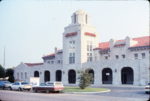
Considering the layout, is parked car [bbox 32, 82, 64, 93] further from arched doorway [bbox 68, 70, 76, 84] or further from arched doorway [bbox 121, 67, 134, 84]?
arched doorway [bbox 68, 70, 76, 84]

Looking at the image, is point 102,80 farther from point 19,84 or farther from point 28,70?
point 28,70

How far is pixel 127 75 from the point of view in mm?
36062

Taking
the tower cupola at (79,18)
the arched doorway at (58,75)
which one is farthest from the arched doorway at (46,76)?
the tower cupola at (79,18)

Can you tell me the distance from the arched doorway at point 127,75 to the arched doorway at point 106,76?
2718 mm

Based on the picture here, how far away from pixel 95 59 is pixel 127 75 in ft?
25.7

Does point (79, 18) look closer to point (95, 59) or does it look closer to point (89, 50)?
point (89, 50)

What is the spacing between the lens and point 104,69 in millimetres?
38219

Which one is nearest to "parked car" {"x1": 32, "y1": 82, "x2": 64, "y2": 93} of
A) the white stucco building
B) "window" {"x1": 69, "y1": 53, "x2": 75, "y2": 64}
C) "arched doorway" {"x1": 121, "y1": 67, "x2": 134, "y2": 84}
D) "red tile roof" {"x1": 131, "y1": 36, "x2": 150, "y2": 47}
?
the white stucco building

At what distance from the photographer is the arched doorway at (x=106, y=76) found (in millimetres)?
38250

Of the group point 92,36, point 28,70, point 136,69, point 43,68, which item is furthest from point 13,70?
point 136,69

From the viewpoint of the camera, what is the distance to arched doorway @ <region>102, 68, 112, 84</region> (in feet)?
125

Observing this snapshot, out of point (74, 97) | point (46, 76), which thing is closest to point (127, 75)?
point (46, 76)

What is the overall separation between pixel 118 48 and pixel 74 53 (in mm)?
7774

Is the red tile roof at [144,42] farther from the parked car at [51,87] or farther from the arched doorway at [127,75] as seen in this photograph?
the parked car at [51,87]
